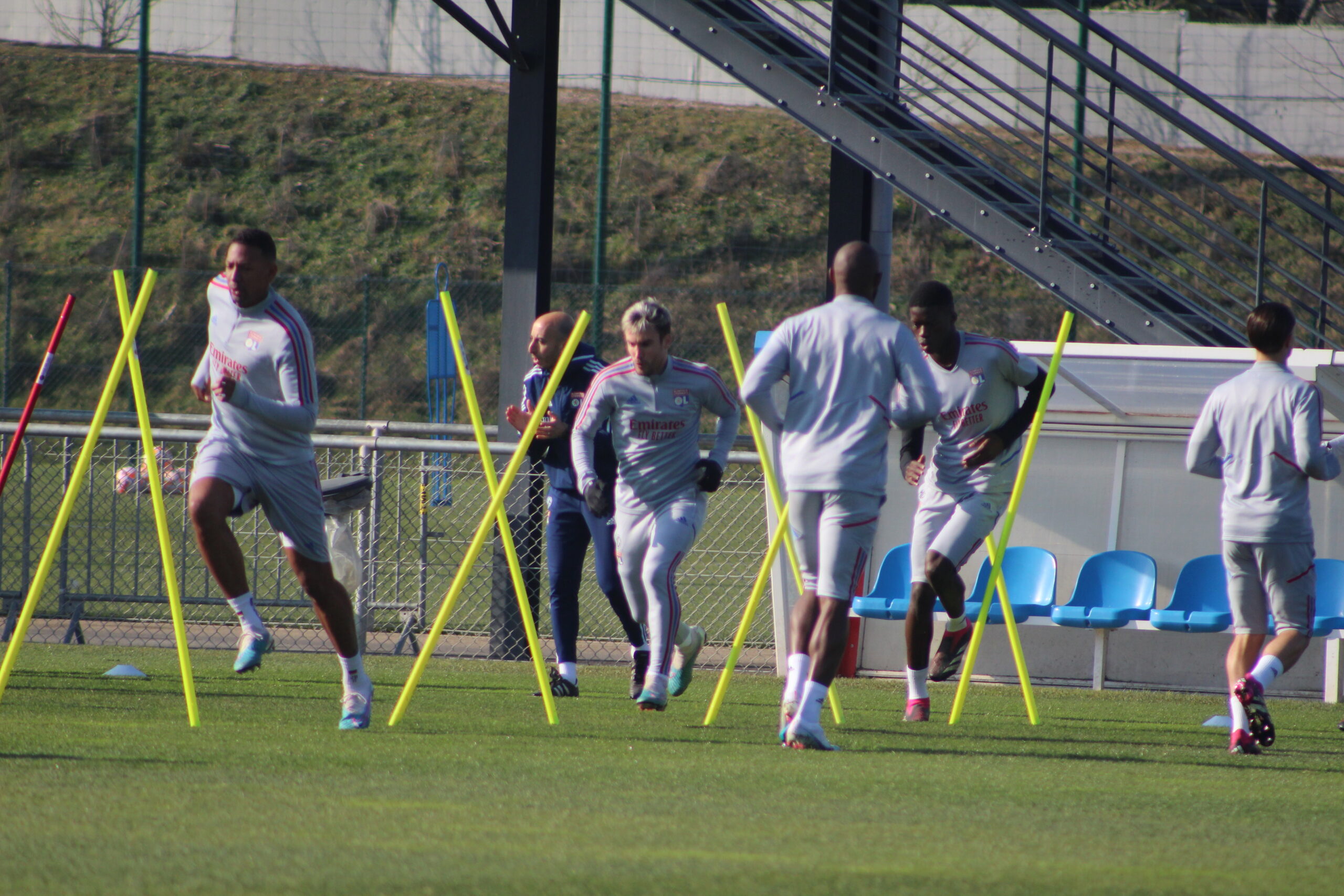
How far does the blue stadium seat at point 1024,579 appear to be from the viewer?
9102 millimetres

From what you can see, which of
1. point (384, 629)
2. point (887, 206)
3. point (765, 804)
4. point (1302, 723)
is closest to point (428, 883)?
point (765, 804)

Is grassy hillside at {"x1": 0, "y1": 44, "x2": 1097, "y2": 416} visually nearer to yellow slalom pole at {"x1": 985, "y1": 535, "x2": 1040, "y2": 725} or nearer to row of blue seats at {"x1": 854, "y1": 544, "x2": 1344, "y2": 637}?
row of blue seats at {"x1": 854, "y1": 544, "x2": 1344, "y2": 637}

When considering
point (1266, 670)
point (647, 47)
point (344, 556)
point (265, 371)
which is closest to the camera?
point (265, 371)

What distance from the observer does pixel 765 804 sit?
4930mm

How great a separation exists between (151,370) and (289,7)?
11.4 meters

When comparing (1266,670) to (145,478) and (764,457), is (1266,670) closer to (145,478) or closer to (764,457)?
(764,457)

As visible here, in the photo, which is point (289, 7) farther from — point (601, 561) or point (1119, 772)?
point (1119, 772)

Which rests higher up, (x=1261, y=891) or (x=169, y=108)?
(x=169, y=108)

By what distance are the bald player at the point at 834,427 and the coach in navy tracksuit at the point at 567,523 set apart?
201 centimetres

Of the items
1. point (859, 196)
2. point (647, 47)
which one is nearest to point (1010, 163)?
point (859, 196)

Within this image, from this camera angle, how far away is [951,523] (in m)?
7.35

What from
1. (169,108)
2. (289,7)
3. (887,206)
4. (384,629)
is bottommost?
(384,629)

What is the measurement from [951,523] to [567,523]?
2.01 m

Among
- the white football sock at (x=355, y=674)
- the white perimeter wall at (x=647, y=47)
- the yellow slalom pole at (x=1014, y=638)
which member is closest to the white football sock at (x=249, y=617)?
the white football sock at (x=355, y=674)
